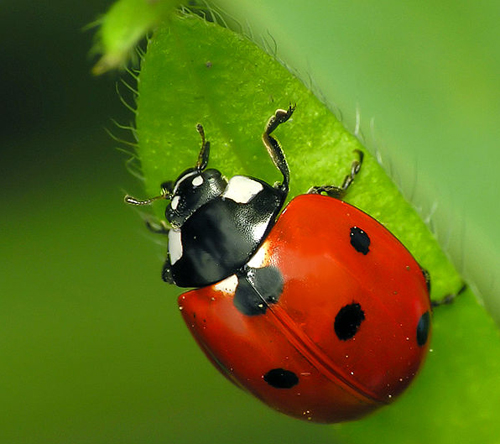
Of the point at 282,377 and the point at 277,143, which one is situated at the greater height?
the point at 277,143

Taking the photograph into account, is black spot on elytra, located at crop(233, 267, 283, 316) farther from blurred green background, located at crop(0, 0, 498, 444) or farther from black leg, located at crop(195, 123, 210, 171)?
blurred green background, located at crop(0, 0, 498, 444)

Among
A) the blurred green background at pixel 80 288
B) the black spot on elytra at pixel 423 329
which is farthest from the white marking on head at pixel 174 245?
the blurred green background at pixel 80 288

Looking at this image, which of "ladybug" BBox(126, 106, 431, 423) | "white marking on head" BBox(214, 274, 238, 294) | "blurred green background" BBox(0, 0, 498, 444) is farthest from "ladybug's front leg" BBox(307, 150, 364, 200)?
"blurred green background" BBox(0, 0, 498, 444)

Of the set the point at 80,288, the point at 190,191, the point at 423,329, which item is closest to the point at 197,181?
the point at 190,191

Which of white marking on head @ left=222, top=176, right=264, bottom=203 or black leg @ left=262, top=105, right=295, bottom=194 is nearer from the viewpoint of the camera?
black leg @ left=262, top=105, right=295, bottom=194

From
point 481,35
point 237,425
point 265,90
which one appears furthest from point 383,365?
point 481,35

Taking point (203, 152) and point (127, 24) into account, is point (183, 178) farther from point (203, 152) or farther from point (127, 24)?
point (127, 24)
